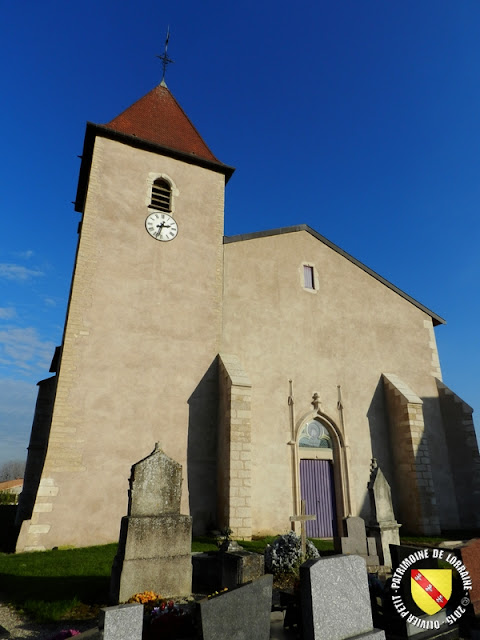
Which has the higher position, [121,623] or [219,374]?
[219,374]

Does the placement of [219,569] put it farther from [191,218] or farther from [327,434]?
[191,218]

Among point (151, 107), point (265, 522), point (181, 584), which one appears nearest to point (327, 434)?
point (265, 522)

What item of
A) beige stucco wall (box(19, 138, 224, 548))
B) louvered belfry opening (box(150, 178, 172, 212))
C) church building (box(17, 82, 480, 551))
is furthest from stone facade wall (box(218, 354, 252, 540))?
louvered belfry opening (box(150, 178, 172, 212))

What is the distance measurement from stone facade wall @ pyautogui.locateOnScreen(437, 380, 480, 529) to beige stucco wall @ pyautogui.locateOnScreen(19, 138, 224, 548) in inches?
371

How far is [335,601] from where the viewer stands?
4.09m

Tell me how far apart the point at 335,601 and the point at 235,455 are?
7154 mm

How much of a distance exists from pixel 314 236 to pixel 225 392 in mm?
7867

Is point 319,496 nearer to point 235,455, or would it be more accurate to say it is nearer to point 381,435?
point 381,435

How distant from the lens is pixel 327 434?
1405 centimetres

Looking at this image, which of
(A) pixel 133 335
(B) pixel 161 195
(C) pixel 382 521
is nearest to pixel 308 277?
(B) pixel 161 195

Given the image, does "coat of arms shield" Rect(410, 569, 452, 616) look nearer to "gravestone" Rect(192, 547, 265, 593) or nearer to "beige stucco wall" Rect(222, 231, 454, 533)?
"gravestone" Rect(192, 547, 265, 593)

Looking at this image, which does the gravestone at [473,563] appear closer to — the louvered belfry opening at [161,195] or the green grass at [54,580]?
the green grass at [54,580]

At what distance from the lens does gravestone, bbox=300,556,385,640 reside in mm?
3967

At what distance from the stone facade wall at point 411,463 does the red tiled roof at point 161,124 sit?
451 inches
